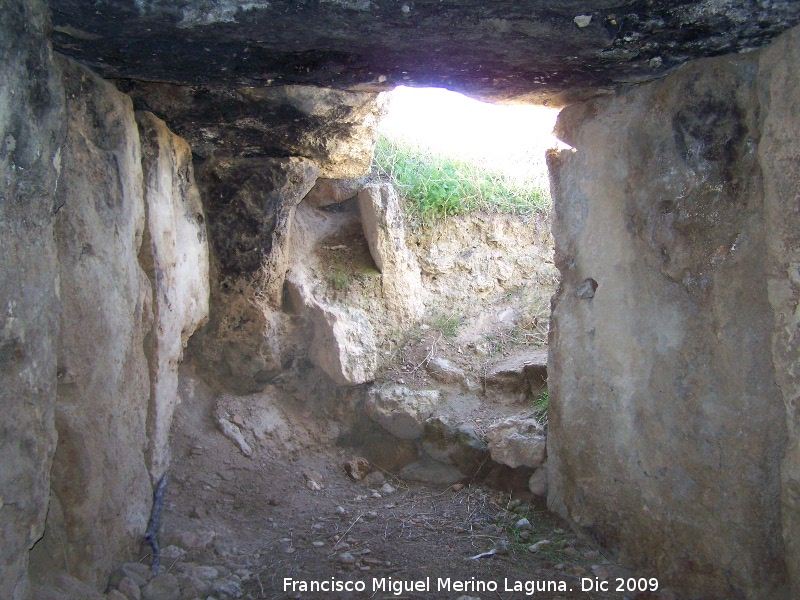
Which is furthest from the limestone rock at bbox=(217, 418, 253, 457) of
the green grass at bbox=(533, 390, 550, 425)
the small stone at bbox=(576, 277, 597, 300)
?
the small stone at bbox=(576, 277, 597, 300)

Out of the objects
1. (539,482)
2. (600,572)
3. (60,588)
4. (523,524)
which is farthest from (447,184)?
(60,588)

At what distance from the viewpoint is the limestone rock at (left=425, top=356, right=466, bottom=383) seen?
14.0 feet

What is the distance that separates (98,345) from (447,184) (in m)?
2.96

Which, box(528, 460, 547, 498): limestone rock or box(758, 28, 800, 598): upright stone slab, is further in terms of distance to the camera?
box(528, 460, 547, 498): limestone rock

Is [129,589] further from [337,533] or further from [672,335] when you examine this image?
[672,335]

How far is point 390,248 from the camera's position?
443cm

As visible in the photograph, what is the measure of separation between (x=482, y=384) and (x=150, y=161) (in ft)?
7.45

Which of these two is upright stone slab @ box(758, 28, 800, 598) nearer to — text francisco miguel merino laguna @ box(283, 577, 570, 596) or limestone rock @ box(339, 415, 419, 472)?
text francisco miguel merino laguna @ box(283, 577, 570, 596)

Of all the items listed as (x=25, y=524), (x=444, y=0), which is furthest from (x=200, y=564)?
(x=444, y=0)

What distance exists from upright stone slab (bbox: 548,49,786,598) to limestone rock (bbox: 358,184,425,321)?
1479mm

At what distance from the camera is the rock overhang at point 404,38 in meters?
1.97

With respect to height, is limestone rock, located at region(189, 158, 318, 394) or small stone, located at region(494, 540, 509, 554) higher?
limestone rock, located at region(189, 158, 318, 394)

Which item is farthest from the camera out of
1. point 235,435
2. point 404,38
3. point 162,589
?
point 235,435

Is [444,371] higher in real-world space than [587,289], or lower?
lower
